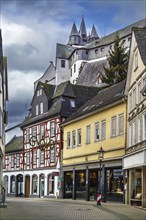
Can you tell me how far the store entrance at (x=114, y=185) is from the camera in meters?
38.2

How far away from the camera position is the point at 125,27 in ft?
427

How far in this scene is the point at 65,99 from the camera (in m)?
56.7

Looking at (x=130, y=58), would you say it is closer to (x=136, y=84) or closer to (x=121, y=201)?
(x=136, y=84)

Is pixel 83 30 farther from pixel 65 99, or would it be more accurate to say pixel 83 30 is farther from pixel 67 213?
pixel 67 213

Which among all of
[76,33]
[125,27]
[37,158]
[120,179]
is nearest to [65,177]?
[37,158]

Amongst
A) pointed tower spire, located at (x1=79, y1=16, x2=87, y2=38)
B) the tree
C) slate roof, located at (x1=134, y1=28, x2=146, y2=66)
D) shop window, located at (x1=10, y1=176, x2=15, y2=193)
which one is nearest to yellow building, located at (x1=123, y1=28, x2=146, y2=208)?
slate roof, located at (x1=134, y1=28, x2=146, y2=66)

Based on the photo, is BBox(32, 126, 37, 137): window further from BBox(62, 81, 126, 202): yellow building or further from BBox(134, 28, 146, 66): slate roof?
BBox(134, 28, 146, 66): slate roof

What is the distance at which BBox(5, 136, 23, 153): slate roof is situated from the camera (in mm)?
69975

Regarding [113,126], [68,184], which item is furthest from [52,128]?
[113,126]

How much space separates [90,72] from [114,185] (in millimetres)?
74908

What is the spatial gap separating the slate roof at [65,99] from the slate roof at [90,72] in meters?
44.9

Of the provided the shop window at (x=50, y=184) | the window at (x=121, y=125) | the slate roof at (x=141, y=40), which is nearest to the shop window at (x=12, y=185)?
the shop window at (x=50, y=184)

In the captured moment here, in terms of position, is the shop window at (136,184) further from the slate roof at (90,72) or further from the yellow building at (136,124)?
the slate roof at (90,72)

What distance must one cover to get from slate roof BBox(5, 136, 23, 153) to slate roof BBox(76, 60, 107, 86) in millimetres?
32684
